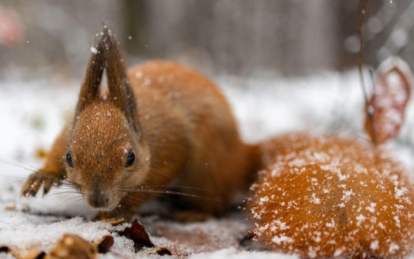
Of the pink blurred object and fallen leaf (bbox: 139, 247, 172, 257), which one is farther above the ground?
the pink blurred object

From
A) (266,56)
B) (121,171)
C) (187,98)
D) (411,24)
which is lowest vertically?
(121,171)

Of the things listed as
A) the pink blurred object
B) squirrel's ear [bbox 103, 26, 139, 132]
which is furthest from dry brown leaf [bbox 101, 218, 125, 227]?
the pink blurred object

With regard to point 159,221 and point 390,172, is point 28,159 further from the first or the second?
point 390,172

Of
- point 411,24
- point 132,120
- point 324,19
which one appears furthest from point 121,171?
point 324,19

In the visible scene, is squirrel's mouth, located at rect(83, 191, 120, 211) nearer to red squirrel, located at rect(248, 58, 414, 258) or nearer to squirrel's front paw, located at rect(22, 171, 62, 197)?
squirrel's front paw, located at rect(22, 171, 62, 197)

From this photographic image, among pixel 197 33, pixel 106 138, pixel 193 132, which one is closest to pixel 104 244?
pixel 106 138

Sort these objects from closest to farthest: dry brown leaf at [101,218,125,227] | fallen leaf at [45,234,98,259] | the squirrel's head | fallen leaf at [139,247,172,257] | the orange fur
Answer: fallen leaf at [45,234,98,259] → the orange fur → fallen leaf at [139,247,172,257] → the squirrel's head → dry brown leaf at [101,218,125,227]

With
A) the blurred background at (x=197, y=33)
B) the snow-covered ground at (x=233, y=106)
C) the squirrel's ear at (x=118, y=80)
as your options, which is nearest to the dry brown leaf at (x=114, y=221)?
the snow-covered ground at (x=233, y=106)
